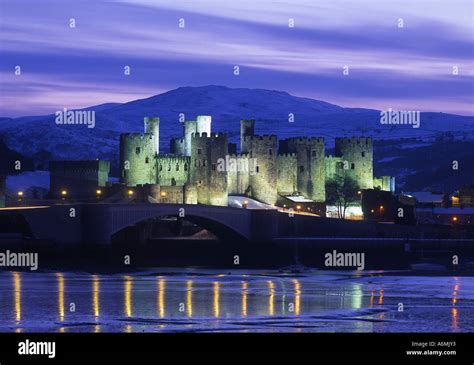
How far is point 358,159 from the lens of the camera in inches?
4469

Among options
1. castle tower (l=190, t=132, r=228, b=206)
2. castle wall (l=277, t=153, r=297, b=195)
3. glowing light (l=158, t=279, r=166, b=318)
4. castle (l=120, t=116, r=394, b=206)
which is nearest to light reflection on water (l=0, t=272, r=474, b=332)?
glowing light (l=158, t=279, r=166, b=318)

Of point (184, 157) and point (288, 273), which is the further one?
point (184, 157)

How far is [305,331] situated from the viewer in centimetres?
5394

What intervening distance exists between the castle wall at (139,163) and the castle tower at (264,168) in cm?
620

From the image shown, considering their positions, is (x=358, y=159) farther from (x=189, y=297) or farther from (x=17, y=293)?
(x=17, y=293)

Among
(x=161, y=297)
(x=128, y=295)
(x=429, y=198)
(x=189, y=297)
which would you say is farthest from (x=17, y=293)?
(x=429, y=198)

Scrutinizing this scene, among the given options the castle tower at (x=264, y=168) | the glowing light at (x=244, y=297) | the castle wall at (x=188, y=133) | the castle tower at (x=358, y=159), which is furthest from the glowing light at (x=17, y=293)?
the castle tower at (x=358, y=159)

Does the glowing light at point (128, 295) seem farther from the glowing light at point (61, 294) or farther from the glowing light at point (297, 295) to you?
the glowing light at point (297, 295)

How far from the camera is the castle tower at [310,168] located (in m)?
110

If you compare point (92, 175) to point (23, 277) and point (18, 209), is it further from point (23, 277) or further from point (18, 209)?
point (23, 277)

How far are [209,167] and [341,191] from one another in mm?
11418

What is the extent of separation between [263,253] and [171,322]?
35284mm

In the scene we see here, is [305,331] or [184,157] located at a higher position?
[184,157]
